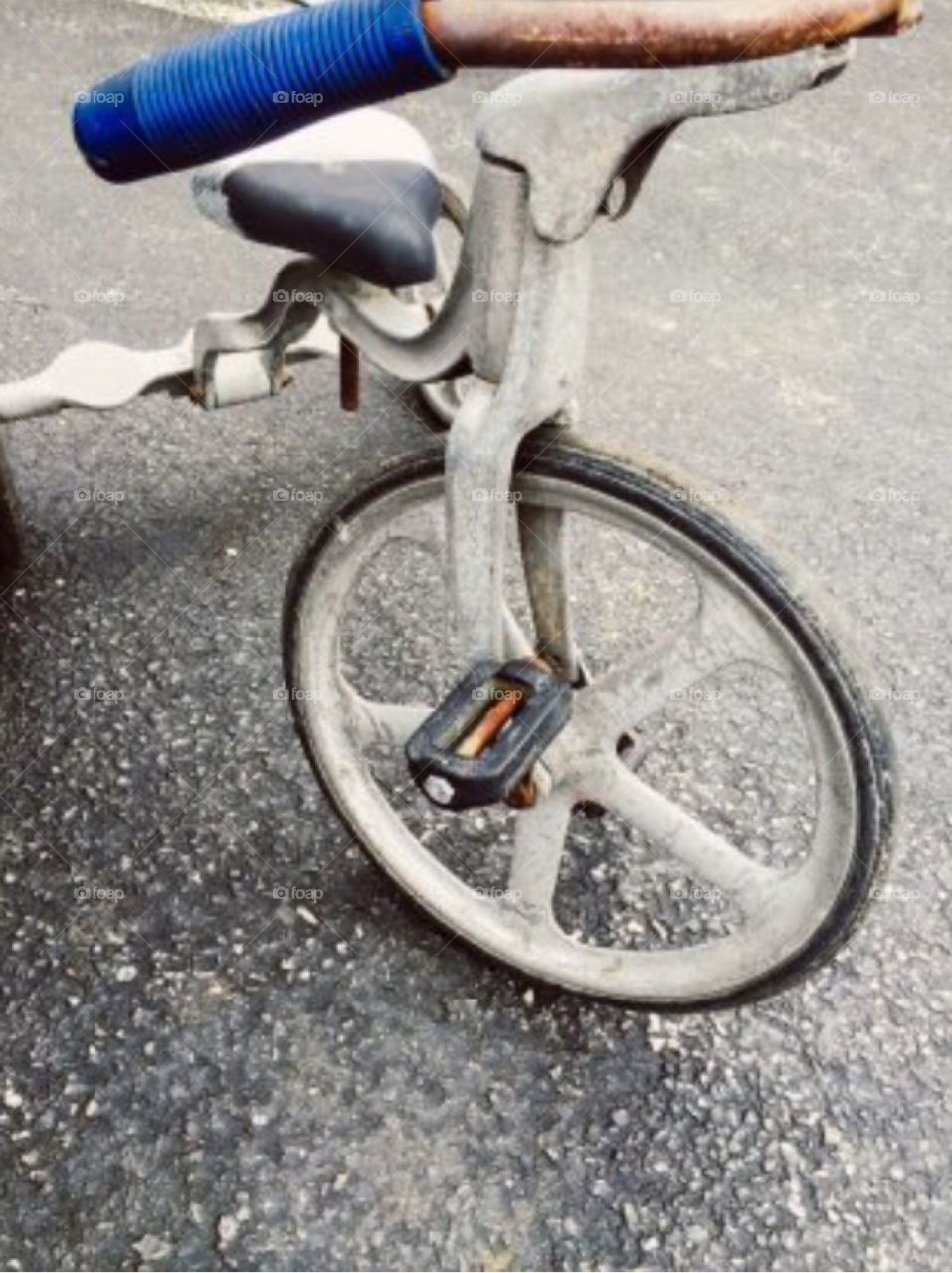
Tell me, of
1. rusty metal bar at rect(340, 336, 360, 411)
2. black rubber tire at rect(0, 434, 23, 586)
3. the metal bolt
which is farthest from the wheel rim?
black rubber tire at rect(0, 434, 23, 586)

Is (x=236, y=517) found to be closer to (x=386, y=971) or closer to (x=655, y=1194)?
(x=386, y=971)

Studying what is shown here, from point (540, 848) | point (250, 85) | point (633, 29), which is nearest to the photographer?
point (633, 29)

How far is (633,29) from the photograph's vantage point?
1188 mm

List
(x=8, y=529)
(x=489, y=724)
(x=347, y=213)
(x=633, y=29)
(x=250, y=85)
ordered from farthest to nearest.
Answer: (x=8, y=529) → (x=347, y=213) → (x=489, y=724) → (x=250, y=85) → (x=633, y=29)

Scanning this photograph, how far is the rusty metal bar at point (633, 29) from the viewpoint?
1.18 m

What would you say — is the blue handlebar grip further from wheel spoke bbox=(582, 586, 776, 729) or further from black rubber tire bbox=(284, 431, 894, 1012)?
wheel spoke bbox=(582, 586, 776, 729)

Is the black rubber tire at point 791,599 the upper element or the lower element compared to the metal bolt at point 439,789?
upper

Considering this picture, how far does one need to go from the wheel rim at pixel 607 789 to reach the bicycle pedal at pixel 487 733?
0.47ft

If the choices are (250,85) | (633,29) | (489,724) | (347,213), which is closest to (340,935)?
(489,724)

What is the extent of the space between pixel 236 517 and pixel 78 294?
0.88 metres

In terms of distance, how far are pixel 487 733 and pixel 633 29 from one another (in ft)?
2.44

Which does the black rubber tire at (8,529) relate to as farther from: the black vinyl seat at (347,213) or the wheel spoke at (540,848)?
the wheel spoke at (540,848)

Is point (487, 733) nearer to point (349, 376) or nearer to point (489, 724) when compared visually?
point (489, 724)

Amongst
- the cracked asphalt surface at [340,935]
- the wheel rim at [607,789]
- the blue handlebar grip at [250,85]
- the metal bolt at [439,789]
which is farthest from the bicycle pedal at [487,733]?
the blue handlebar grip at [250,85]
